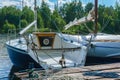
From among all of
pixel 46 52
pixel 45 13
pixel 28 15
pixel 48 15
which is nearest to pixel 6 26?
pixel 28 15

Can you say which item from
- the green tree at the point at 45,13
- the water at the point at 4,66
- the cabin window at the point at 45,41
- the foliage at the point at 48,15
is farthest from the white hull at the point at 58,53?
the green tree at the point at 45,13

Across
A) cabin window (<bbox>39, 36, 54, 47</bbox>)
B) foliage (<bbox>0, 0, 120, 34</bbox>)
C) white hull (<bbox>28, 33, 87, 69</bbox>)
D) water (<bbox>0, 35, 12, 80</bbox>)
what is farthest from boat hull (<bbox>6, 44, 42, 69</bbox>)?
foliage (<bbox>0, 0, 120, 34</bbox>)

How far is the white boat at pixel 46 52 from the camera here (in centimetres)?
2356

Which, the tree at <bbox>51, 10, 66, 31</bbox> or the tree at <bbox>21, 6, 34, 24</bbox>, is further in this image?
the tree at <bbox>21, 6, 34, 24</bbox>

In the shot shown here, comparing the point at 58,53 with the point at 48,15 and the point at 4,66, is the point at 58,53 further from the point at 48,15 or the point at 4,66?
the point at 48,15

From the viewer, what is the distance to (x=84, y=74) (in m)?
17.1

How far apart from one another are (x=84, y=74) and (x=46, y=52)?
362 inches

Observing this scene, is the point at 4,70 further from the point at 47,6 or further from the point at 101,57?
Result: the point at 47,6

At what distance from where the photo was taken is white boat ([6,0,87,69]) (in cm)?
2356

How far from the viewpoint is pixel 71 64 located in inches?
911

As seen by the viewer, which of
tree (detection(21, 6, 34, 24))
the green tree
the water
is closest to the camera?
the water

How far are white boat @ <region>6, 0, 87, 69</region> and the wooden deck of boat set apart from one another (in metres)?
3.27

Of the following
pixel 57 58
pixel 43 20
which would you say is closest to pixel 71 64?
pixel 57 58

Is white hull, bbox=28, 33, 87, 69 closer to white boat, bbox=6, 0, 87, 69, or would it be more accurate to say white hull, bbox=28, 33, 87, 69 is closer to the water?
white boat, bbox=6, 0, 87, 69
